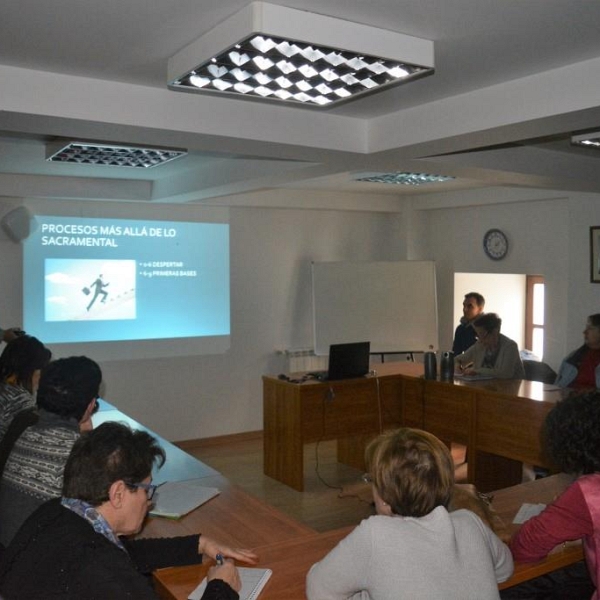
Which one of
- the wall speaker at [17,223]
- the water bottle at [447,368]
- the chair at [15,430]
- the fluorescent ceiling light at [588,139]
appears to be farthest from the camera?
the wall speaker at [17,223]

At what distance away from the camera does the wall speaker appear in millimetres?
5711

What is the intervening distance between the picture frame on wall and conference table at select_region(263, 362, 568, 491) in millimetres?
1359

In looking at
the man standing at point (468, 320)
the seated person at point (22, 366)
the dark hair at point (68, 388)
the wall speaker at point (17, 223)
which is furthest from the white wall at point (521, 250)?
the dark hair at point (68, 388)

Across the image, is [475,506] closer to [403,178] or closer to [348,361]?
[348,361]

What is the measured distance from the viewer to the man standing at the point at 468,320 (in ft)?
20.8

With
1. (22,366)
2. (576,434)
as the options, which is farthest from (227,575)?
(22,366)

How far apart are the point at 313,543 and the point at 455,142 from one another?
6.44 ft


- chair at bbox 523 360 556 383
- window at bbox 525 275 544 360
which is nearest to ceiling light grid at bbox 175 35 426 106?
chair at bbox 523 360 556 383

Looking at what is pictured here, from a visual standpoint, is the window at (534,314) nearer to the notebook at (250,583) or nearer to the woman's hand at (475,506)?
the woman's hand at (475,506)

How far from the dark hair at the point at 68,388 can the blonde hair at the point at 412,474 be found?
3.37 ft

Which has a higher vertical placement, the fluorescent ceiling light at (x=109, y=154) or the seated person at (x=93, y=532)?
the fluorescent ceiling light at (x=109, y=154)

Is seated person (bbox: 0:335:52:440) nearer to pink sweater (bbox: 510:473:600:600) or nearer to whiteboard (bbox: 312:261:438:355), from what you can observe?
pink sweater (bbox: 510:473:600:600)

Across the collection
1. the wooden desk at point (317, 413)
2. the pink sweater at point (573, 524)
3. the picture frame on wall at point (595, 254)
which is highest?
the picture frame on wall at point (595, 254)

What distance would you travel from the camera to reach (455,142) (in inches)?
128
